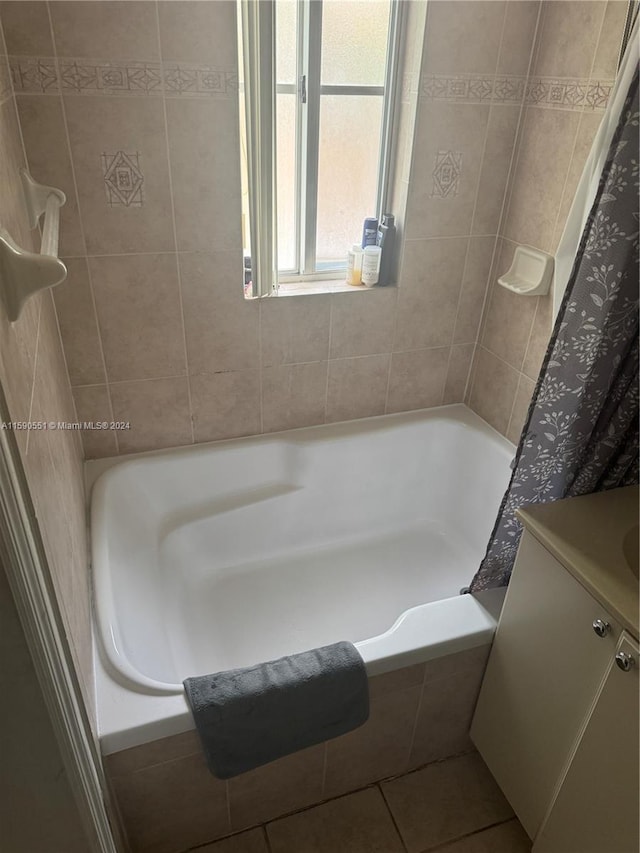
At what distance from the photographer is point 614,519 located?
48.2 inches

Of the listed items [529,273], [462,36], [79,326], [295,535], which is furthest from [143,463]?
[462,36]

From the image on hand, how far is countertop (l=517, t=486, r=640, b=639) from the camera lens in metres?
1.05

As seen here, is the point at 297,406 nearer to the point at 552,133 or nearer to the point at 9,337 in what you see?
the point at 552,133

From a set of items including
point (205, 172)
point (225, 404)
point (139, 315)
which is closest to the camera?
point (205, 172)

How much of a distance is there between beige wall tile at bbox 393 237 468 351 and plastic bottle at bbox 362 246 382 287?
0.09 meters

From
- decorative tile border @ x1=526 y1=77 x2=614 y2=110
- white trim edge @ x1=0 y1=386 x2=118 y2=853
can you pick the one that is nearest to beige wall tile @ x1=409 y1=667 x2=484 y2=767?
white trim edge @ x1=0 y1=386 x2=118 y2=853

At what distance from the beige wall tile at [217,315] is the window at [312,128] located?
8cm

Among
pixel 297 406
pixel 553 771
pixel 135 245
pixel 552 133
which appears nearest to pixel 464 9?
pixel 552 133

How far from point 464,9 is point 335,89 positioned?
0.40m

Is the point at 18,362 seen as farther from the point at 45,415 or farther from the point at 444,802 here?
the point at 444,802

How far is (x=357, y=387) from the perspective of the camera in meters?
2.09

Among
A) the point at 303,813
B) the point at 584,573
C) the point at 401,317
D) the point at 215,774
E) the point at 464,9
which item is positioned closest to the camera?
the point at 584,573

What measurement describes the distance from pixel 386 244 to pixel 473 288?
0.36 meters

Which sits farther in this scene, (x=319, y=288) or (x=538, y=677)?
(x=319, y=288)
